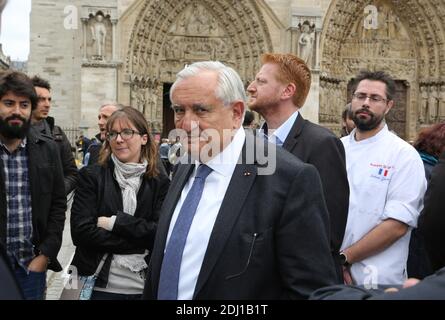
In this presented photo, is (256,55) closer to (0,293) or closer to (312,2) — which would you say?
(312,2)

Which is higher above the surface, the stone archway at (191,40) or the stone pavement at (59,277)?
the stone archway at (191,40)

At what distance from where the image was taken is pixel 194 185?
2670 mm

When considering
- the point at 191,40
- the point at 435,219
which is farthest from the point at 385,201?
the point at 191,40

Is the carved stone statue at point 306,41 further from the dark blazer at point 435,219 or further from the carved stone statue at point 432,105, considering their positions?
the dark blazer at point 435,219

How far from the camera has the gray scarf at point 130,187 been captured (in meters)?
3.87

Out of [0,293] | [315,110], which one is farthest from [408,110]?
[0,293]

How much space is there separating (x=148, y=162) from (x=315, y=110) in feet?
51.5

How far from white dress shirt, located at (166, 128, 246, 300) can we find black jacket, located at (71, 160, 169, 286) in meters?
1.19

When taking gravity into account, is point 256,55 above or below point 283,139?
above

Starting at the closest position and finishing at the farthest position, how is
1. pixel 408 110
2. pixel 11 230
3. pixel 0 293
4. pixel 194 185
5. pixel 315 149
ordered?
pixel 0 293 → pixel 194 185 → pixel 315 149 → pixel 11 230 → pixel 408 110

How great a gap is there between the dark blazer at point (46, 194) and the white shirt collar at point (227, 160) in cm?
181

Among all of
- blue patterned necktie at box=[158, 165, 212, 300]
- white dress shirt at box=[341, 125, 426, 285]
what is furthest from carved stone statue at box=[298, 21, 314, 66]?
blue patterned necktie at box=[158, 165, 212, 300]

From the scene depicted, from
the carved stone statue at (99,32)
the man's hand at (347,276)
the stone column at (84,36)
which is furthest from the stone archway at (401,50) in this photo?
the man's hand at (347,276)
